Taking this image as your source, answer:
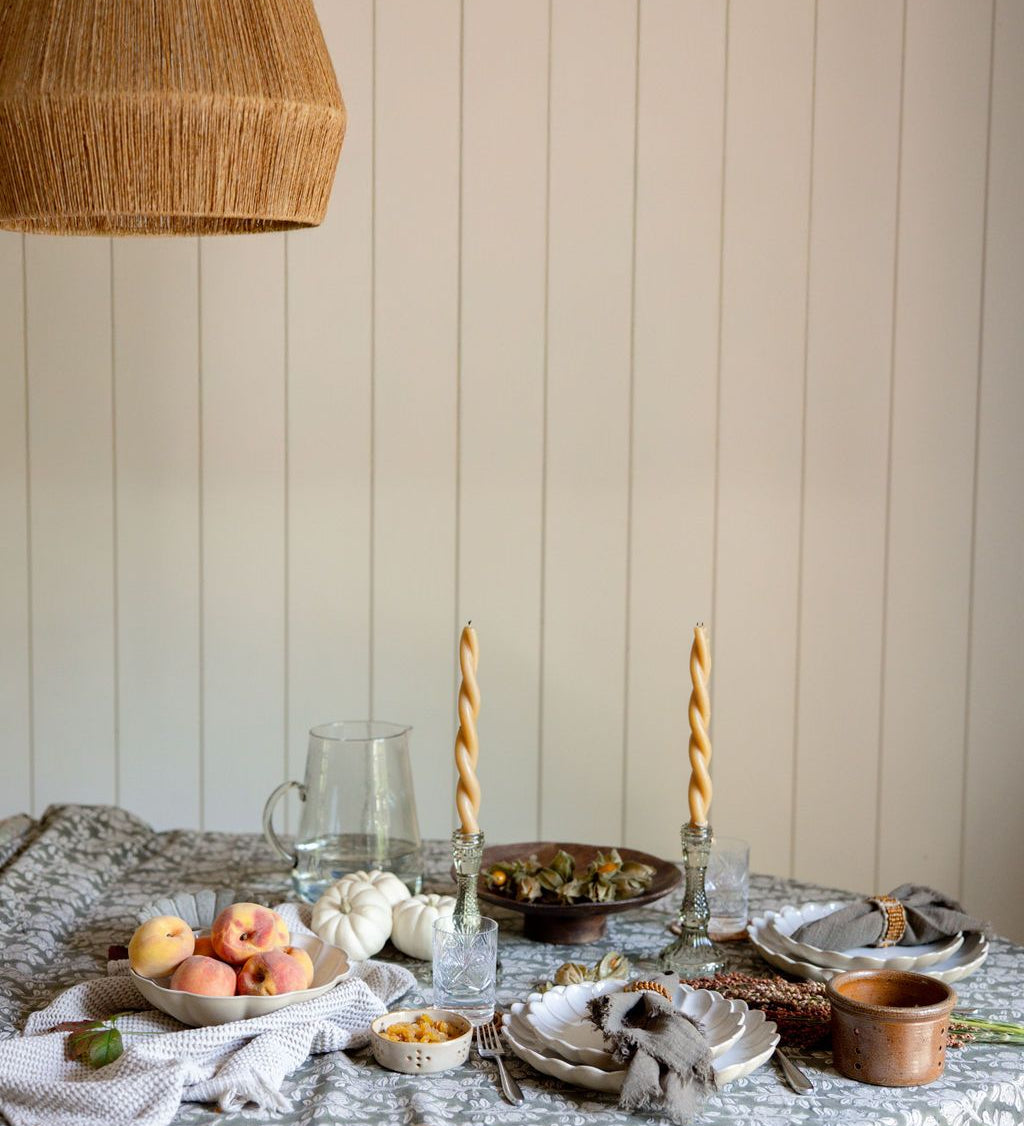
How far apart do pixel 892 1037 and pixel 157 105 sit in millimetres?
1038

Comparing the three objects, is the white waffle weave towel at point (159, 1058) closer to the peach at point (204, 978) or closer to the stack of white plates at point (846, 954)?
the peach at point (204, 978)

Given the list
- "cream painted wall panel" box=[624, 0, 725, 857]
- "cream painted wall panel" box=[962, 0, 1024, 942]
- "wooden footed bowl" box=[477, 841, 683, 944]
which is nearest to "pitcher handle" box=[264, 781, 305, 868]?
"wooden footed bowl" box=[477, 841, 683, 944]

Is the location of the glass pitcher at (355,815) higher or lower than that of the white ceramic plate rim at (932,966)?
higher

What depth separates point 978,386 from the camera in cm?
260

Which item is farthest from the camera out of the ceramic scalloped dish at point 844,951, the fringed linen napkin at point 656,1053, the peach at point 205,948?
the ceramic scalloped dish at point 844,951

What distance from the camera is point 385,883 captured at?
1561 millimetres

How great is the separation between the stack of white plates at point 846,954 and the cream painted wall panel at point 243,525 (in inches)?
54.1

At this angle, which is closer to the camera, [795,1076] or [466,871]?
[795,1076]

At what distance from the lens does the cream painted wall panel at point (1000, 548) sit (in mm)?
2562

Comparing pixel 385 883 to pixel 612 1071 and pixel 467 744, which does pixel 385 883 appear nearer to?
pixel 467 744

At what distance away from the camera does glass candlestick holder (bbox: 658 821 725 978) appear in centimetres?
146

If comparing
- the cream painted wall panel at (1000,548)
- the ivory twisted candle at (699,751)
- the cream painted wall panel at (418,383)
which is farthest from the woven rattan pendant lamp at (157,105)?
the cream painted wall panel at (1000,548)

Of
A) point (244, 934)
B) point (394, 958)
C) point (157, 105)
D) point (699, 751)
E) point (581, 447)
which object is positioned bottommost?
point (394, 958)

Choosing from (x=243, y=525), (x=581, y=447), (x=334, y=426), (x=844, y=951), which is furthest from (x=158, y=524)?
(x=844, y=951)
